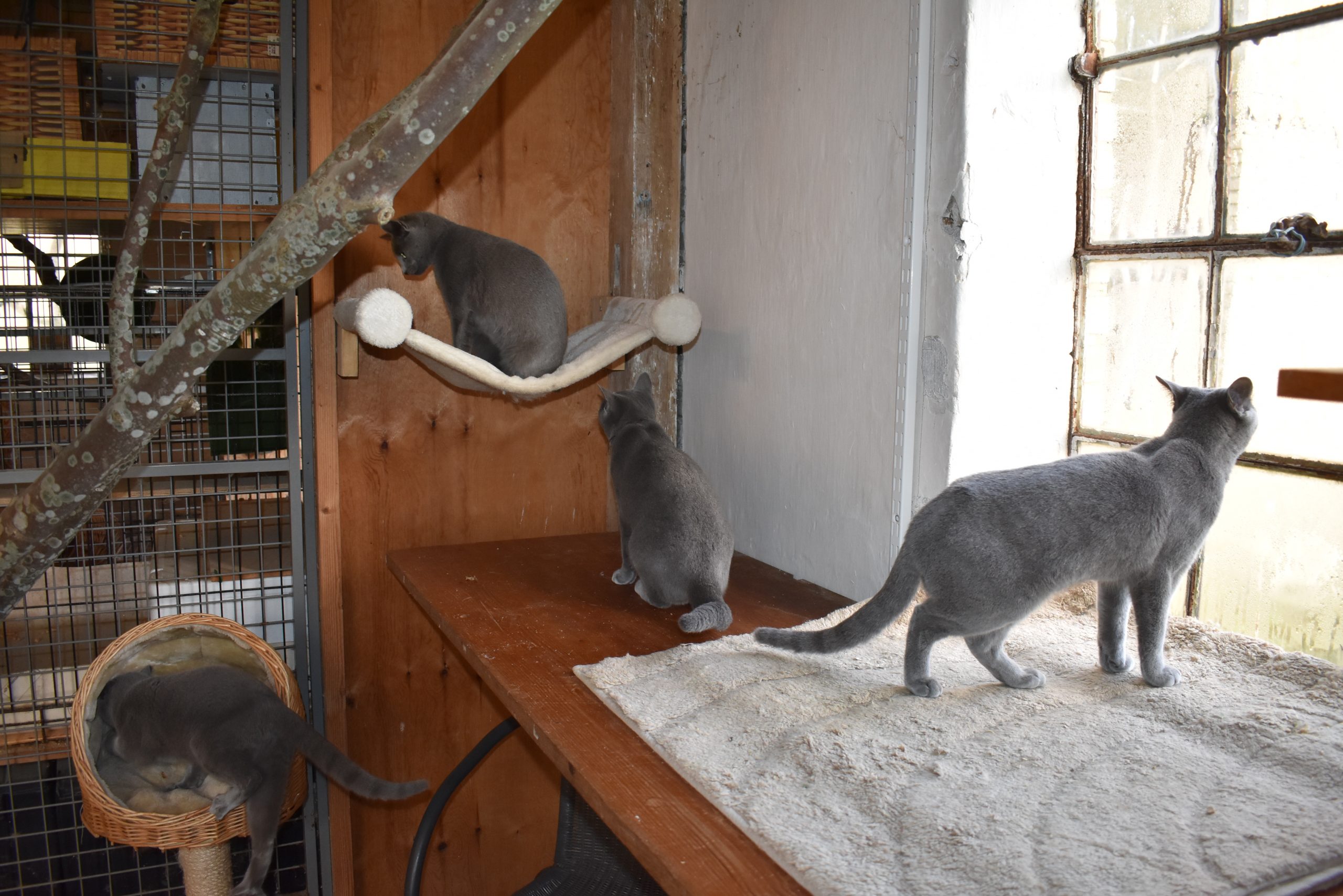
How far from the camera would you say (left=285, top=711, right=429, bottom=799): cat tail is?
5.22 ft

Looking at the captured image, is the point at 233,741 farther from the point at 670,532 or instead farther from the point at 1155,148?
the point at 1155,148

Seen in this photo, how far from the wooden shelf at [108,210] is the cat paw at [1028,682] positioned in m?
1.69

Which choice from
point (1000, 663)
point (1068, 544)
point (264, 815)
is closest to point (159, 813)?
point (264, 815)

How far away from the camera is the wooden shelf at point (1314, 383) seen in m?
0.77

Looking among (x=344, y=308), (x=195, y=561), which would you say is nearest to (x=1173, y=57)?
(x=344, y=308)

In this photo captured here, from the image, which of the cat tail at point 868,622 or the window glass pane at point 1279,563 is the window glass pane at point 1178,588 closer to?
the window glass pane at point 1279,563

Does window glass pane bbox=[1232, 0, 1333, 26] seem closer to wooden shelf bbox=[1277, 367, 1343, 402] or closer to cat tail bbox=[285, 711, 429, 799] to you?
wooden shelf bbox=[1277, 367, 1343, 402]

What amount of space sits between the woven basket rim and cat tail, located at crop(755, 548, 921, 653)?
1.07 meters

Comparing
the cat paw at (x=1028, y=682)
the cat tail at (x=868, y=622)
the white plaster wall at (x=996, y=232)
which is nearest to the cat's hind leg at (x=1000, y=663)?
the cat paw at (x=1028, y=682)

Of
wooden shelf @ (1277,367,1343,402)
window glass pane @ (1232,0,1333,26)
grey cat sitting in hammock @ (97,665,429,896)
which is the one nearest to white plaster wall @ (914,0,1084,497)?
window glass pane @ (1232,0,1333,26)

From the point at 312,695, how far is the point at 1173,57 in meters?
2.10

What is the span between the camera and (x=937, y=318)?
1.42 m

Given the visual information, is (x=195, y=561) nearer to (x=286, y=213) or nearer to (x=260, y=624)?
(x=260, y=624)

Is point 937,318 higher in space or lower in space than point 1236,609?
higher
